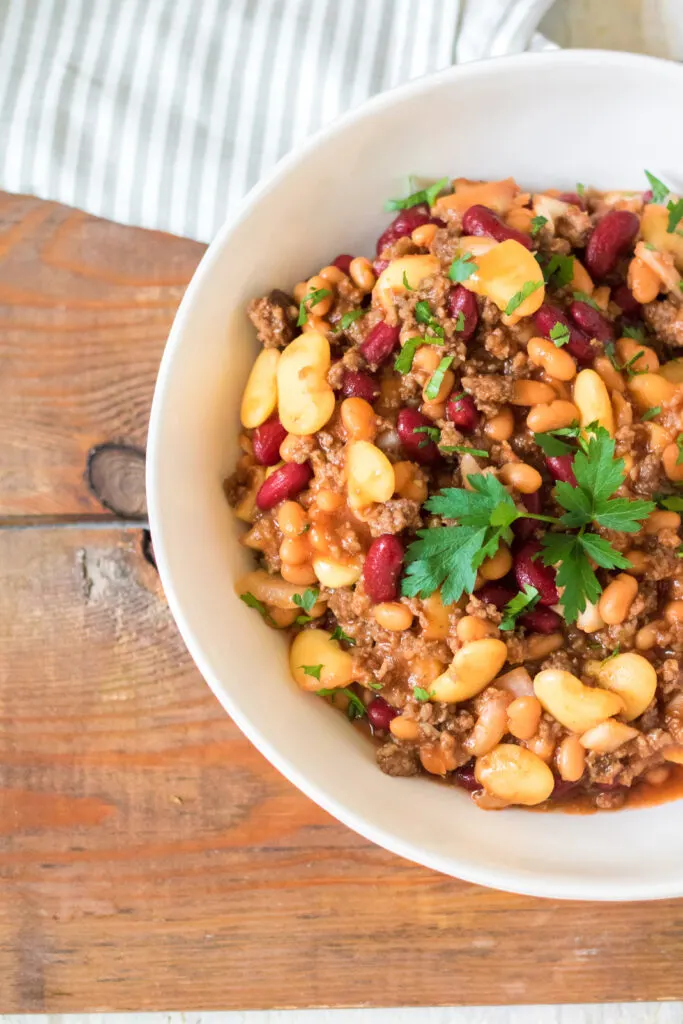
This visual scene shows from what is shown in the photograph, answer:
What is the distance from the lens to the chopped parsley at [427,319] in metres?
2.13

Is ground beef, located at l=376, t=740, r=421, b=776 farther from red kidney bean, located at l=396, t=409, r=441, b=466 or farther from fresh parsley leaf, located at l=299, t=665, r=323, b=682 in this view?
red kidney bean, located at l=396, t=409, r=441, b=466

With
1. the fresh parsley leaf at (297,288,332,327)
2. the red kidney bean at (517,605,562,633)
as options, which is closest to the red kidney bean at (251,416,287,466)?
the fresh parsley leaf at (297,288,332,327)

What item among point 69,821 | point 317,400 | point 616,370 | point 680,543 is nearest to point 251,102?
point 317,400

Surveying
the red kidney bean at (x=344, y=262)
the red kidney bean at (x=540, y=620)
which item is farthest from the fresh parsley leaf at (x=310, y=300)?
the red kidney bean at (x=540, y=620)

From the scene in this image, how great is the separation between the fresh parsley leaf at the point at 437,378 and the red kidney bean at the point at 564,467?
1.01 ft

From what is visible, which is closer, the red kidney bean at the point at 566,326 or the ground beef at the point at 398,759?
the red kidney bean at the point at 566,326

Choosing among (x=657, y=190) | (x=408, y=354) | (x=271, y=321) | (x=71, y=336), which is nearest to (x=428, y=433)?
(x=408, y=354)

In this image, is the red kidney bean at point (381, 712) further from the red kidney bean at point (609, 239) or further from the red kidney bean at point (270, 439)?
the red kidney bean at point (609, 239)

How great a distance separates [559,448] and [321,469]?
567 mm

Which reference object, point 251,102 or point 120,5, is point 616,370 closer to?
point 251,102

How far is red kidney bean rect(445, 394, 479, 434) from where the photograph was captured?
2.10 metres

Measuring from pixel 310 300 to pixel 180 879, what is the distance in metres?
1.75

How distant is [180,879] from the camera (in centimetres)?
271

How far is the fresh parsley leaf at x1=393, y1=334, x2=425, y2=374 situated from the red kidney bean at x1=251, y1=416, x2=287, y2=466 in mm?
340
